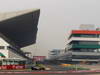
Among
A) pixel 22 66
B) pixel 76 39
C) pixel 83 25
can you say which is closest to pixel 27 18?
pixel 22 66

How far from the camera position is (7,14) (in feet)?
221

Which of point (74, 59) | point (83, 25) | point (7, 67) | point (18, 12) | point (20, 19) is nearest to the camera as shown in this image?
point (7, 67)

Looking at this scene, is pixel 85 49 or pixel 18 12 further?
pixel 85 49

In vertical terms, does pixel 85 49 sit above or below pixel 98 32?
below

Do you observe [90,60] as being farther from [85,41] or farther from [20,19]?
[20,19]

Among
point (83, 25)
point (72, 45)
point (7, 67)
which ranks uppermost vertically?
point (83, 25)

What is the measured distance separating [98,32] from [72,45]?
17.0 m

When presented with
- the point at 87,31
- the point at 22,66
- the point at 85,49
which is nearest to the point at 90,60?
the point at 85,49

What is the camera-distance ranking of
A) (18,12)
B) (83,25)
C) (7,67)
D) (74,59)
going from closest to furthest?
(7,67) < (18,12) < (74,59) < (83,25)

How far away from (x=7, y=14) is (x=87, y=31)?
81017mm

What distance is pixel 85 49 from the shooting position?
14075cm

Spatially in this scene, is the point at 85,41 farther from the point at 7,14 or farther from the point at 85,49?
the point at 7,14

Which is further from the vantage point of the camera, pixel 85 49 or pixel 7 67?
pixel 85 49

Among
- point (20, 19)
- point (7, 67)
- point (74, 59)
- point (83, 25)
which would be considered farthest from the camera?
point (83, 25)
